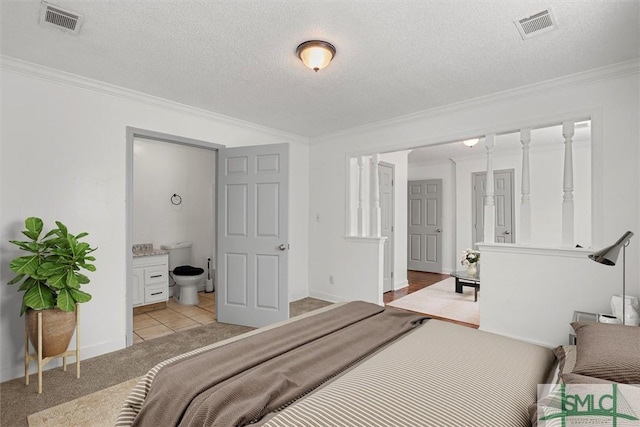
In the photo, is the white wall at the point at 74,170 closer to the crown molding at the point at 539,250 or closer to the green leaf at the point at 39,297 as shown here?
the green leaf at the point at 39,297

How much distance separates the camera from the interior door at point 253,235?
146 inches

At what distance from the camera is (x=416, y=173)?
783 centimetres

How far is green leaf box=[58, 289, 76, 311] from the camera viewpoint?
7.75 ft

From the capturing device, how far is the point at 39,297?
235 cm

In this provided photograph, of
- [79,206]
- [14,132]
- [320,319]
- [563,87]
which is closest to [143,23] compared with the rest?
[14,132]

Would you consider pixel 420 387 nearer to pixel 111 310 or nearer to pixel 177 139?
pixel 111 310

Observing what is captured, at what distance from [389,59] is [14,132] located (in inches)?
121

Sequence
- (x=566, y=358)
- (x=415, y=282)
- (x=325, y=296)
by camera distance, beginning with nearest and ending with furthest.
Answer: (x=566, y=358) → (x=325, y=296) → (x=415, y=282)

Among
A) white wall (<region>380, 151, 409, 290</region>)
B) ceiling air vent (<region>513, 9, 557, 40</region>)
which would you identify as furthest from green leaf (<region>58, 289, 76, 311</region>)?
white wall (<region>380, 151, 409, 290</region>)

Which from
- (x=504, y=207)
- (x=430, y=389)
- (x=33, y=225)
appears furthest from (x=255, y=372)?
(x=504, y=207)

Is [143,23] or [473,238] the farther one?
[473,238]

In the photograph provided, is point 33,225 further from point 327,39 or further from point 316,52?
point 327,39

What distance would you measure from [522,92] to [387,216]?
116 inches

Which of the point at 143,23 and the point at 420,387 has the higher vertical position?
the point at 143,23
